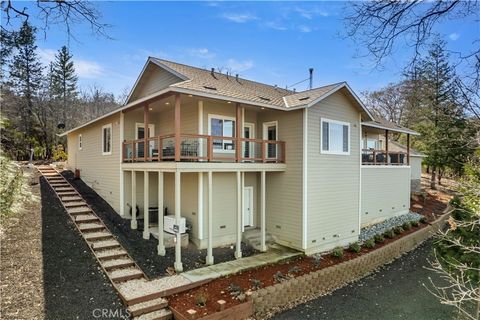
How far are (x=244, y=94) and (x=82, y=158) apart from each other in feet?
40.1

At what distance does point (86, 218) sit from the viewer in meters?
12.4

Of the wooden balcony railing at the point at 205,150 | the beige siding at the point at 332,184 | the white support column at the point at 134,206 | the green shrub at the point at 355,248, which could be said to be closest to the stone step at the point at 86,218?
the white support column at the point at 134,206

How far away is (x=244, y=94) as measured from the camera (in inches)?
468

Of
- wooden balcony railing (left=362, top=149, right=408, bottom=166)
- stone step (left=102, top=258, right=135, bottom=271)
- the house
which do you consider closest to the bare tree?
the house

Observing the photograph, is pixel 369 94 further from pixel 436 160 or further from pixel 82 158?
pixel 82 158

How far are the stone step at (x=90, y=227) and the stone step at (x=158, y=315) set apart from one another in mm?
5491

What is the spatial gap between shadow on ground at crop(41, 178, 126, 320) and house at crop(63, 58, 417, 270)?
228 centimetres

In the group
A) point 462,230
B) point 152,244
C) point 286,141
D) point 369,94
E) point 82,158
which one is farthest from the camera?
point 369,94

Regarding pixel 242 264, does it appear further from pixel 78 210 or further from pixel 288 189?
pixel 78 210

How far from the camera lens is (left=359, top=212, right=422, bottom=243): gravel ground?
583 inches

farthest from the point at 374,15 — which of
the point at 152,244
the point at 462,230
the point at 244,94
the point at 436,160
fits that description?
the point at 436,160

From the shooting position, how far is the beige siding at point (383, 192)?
A: 16.2 meters

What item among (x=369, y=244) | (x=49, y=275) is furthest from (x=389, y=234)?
(x=49, y=275)

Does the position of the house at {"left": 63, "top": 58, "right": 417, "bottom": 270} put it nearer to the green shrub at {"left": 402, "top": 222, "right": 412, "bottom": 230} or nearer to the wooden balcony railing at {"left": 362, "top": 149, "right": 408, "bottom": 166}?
the wooden balcony railing at {"left": 362, "top": 149, "right": 408, "bottom": 166}
